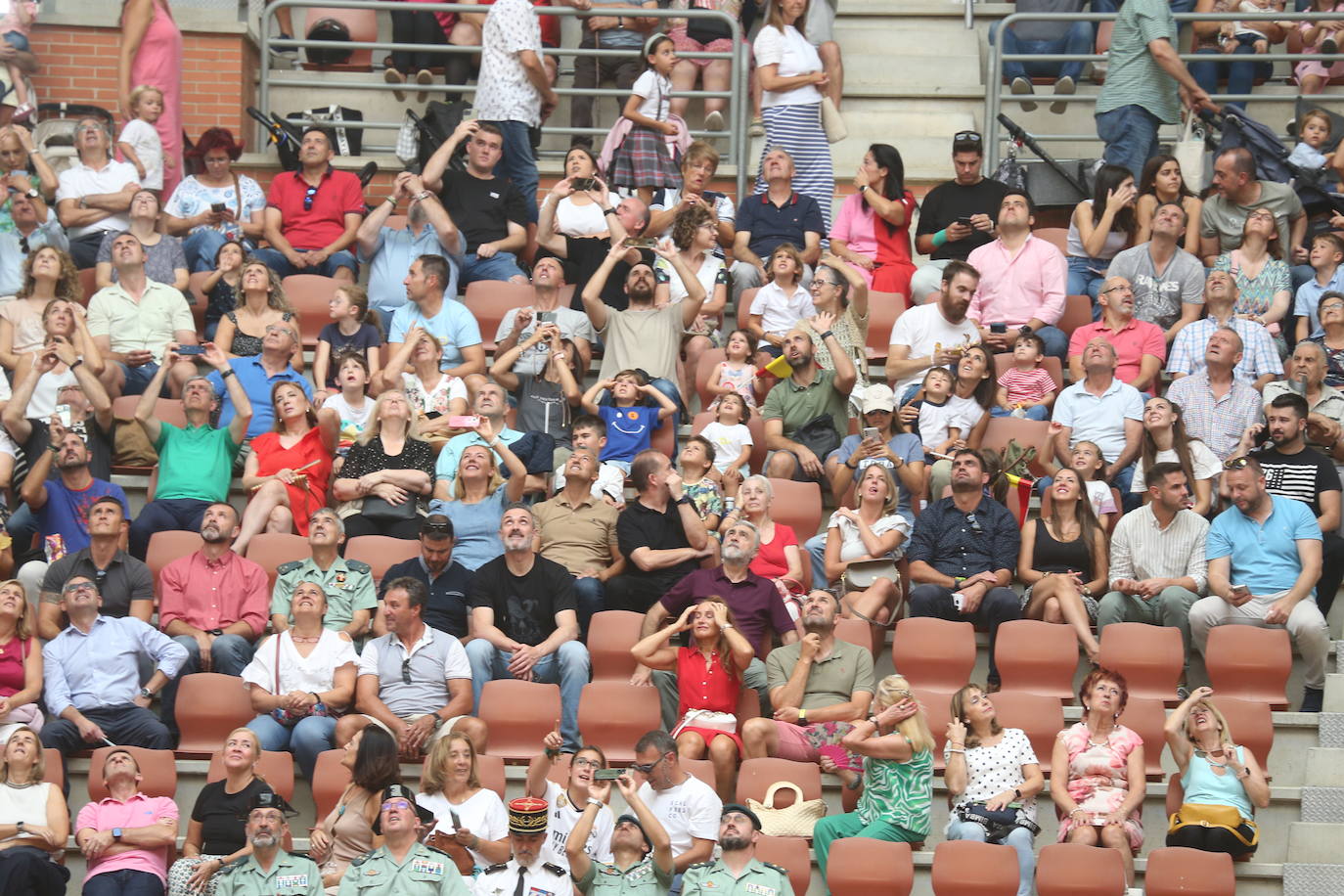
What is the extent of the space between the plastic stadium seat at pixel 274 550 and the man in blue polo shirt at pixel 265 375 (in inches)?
38.5

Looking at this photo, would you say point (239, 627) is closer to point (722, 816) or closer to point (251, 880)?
point (251, 880)

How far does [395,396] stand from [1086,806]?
4054 millimetres

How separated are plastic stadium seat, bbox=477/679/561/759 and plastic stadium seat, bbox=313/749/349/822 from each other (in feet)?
2.38

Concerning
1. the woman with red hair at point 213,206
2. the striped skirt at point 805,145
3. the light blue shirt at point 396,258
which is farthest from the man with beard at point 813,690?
the woman with red hair at point 213,206

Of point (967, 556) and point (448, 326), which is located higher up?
point (448, 326)

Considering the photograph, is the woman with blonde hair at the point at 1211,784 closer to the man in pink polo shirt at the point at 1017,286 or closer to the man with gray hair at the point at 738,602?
the man with gray hair at the point at 738,602

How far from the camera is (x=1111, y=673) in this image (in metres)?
10.3

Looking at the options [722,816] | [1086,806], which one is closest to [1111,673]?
[1086,806]

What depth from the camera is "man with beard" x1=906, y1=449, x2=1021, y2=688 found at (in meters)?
11.1

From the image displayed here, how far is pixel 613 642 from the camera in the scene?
11.0m

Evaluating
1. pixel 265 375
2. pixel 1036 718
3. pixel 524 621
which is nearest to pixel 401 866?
pixel 524 621

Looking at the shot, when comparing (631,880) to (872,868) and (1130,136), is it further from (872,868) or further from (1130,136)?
(1130,136)

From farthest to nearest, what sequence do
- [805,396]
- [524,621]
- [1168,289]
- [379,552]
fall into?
[1168,289]
[805,396]
[379,552]
[524,621]

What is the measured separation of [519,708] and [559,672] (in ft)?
0.95
